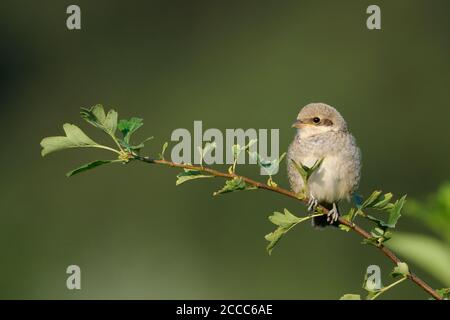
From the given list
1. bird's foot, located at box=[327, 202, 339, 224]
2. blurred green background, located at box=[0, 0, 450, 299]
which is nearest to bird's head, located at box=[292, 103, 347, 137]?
bird's foot, located at box=[327, 202, 339, 224]

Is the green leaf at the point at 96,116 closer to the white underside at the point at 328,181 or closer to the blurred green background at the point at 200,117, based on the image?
the white underside at the point at 328,181

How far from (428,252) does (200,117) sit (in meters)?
13.3

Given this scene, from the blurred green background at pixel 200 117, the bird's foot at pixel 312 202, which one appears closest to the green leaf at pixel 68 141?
the bird's foot at pixel 312 202

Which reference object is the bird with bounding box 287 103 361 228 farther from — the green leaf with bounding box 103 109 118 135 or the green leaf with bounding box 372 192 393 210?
the green leaf with bounding box 103 109 118 135

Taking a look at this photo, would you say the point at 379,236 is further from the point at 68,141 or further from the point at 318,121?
the point at 318,121

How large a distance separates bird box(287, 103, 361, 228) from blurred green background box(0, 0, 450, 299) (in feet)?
16.7

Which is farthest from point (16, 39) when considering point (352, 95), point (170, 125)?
point (352, 95)

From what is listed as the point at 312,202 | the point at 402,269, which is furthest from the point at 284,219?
the point at 312,202

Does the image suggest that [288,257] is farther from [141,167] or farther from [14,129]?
[14,129]

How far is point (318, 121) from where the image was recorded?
20.4 ft

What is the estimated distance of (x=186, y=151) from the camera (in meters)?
4.27

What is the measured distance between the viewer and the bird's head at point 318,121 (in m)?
6.18

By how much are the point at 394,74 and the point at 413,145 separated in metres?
2.32

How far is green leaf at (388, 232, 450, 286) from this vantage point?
4.24 m
